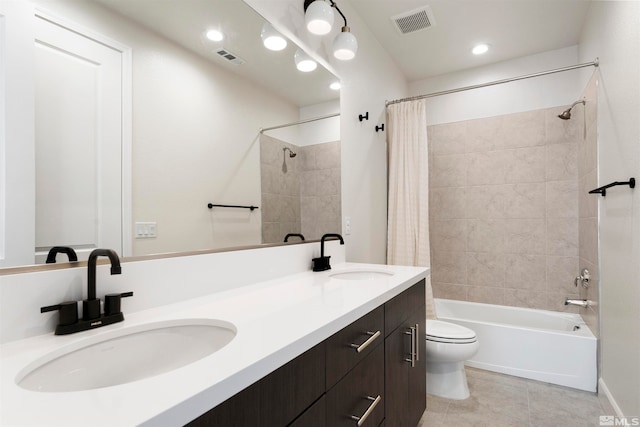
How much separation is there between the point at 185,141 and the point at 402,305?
44.3 inches

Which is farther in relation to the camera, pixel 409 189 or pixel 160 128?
pixel 409 189

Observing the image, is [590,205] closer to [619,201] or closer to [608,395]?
[619,201]

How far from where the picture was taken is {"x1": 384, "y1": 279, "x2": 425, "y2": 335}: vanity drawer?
1261 mm

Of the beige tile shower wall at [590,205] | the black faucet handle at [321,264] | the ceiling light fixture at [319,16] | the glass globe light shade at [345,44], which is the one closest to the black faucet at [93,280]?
the black faucet handle at [321,264]

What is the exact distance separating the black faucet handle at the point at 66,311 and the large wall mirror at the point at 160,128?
126 millimetres

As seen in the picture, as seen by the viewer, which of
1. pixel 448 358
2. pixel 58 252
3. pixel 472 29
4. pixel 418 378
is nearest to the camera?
pixel 58 252

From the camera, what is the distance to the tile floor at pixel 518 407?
5.98ft

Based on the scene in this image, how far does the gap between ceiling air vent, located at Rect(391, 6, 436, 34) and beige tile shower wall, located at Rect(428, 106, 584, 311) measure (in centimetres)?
113

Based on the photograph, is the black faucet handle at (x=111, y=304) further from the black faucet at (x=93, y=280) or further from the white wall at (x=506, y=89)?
the white wall at (x=506, y=89)

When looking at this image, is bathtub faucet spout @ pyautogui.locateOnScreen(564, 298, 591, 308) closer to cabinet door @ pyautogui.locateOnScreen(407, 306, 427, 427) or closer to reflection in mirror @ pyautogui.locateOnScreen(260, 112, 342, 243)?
cabinet door @ pyautogui.locateOnScreen(407, 306, 427, 427)

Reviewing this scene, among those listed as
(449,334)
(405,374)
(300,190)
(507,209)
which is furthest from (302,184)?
(507,209)

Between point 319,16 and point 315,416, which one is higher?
point 319,16

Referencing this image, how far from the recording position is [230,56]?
1.35 meters

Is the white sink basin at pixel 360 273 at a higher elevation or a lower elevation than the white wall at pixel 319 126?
lower
